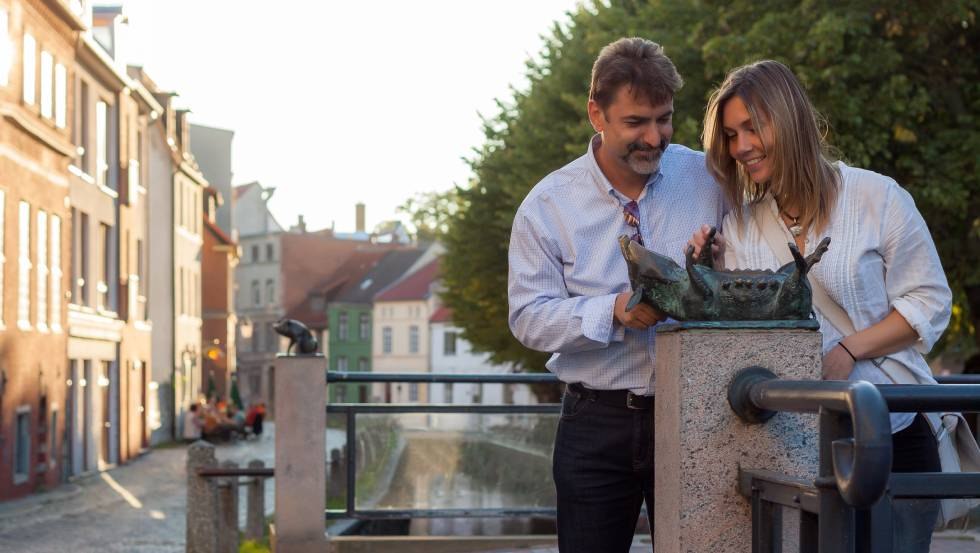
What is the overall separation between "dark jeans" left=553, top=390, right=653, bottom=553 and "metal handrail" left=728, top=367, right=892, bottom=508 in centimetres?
111

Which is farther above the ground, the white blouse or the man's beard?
the man's beard

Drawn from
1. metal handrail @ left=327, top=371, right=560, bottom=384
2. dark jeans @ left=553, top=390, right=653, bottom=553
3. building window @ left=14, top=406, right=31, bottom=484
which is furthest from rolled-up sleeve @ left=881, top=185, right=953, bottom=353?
building window @ left=14, top=406, right=31, bottom=484

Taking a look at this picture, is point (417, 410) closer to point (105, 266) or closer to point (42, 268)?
point (42, 268)

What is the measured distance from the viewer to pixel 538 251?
4.38m

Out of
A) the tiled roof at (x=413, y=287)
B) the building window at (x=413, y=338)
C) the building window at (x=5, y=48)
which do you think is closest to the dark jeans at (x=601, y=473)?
the building window at (x=5, y=48)

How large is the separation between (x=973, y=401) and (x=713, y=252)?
3.29 feet

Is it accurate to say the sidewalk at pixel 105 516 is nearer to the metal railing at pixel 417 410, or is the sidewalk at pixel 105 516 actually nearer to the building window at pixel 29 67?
the building window at pixel 29 67

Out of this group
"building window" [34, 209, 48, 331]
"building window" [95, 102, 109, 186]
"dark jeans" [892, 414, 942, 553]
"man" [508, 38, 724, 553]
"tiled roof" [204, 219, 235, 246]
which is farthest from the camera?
"tiled roof" [204, 219, 235, 246]

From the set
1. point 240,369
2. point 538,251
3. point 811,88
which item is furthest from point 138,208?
point 240,369

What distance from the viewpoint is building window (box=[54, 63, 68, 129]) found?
28.1m

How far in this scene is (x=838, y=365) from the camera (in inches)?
146

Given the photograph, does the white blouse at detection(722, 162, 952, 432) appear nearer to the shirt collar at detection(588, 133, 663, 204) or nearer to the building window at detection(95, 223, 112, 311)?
the shirt collar at detection(588, 133, 663, 204)

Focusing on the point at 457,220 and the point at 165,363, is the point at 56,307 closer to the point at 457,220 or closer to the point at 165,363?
the point at 457,220

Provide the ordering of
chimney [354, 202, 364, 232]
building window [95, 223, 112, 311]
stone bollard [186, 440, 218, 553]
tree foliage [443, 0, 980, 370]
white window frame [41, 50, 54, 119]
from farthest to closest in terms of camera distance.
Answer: chimney [354, 202, 364, 232] < building window [95, 223, 112, 311] < white window frame [41, 50, 54, 119] < tree foliage [443, 0, 980, 370] < stone bollard [186, 440, 218, 553]
